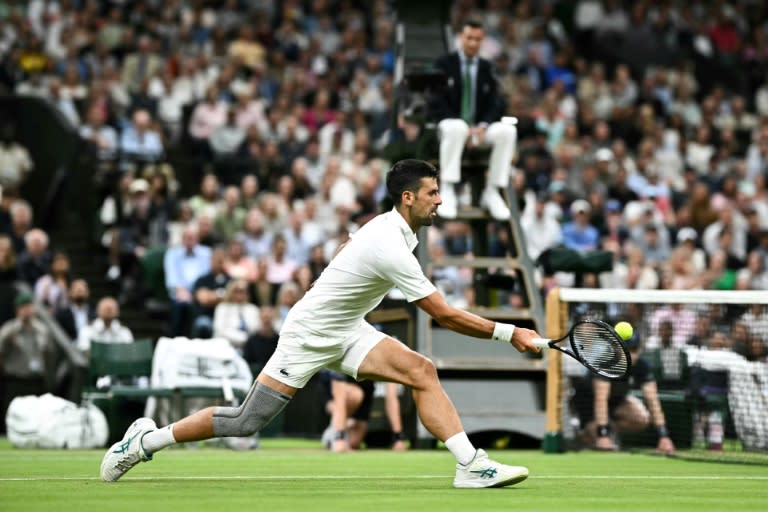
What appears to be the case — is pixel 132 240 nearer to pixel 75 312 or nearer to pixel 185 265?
pixel 185 265

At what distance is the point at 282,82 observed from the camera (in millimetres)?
26125

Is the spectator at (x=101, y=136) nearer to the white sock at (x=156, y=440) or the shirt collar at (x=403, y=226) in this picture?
the white sock at (x=156, y=440)

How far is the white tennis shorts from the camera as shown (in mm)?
10031

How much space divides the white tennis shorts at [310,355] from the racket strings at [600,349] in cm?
131

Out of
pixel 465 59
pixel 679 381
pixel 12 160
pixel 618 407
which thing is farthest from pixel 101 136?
pixel 679 381

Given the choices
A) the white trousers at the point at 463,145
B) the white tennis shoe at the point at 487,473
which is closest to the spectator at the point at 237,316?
the white trousers at the point at 463,145

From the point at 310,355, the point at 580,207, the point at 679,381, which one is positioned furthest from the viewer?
the point at 580,207

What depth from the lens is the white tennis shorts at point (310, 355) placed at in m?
10.0

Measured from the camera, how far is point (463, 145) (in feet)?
54.4

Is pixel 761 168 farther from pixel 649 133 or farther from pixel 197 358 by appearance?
pixel 197 358

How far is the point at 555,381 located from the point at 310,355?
5.37 meters

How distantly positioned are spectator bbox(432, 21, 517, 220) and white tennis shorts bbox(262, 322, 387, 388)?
6.38m

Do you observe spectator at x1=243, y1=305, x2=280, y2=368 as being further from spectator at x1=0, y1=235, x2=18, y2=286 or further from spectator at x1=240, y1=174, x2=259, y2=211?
spectator at x1=240, y1=174, x2=259, y2=211

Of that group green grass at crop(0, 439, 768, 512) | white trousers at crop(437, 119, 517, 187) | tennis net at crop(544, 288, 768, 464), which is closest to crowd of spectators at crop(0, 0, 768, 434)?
white trousers at crop(437, 119, 517, 187)
